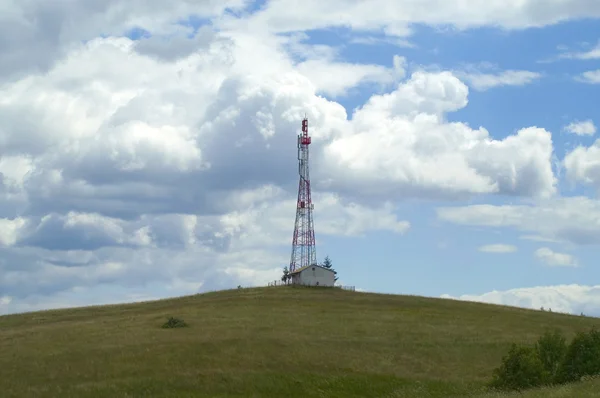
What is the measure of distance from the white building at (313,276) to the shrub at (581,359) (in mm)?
70047

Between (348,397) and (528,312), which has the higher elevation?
(528,312)

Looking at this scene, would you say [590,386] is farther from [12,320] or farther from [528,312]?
[12,320]

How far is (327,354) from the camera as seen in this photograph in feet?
171

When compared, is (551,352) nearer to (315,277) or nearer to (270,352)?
(270,352)

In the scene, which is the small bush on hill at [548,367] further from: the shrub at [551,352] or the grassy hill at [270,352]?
the grassy hill at [270,352]

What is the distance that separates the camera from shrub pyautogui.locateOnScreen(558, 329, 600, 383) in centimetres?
4025

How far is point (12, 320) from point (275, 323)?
37790 mm

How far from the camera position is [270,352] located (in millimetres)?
52250

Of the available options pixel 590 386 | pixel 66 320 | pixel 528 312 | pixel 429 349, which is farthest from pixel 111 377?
pixel 528 312

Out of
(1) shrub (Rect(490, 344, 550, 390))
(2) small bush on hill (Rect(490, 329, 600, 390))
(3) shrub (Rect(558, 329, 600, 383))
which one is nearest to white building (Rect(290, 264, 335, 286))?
(2) small bush on hill (Rect(490, 329, 600, 390))

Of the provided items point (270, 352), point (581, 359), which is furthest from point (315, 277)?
point (581, 359)

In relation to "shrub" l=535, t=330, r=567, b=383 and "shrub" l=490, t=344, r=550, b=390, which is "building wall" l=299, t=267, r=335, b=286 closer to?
"shrub" l=535, t=330, r=567, b=383

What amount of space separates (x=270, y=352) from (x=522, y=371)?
18.1m

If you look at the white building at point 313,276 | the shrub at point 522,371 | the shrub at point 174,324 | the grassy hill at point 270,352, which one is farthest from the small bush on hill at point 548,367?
the white building at point 313,276
